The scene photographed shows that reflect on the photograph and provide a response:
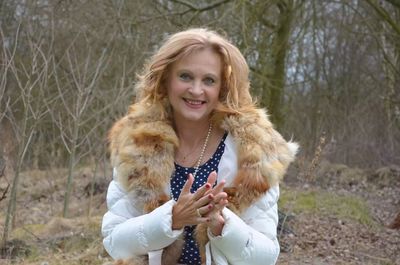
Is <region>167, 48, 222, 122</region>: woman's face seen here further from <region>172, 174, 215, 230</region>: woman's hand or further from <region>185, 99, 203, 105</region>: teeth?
<region>172, 174, 215, 230</region>: woman's hand

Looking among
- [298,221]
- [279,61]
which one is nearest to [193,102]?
[298,221]

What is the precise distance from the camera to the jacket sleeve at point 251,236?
7.94 ft

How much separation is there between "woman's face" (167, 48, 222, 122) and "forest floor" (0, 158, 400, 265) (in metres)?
2.20

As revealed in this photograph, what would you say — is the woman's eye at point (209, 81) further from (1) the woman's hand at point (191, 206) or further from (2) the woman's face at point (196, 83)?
(1) the woman's hand at point (191, 206)

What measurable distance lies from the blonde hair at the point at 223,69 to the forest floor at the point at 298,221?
2126mm

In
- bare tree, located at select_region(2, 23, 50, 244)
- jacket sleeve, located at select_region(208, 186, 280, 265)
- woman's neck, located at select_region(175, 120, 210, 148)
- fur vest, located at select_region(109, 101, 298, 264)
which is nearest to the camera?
jacket sleeve, located at select_region(208, 186, 280, 265)

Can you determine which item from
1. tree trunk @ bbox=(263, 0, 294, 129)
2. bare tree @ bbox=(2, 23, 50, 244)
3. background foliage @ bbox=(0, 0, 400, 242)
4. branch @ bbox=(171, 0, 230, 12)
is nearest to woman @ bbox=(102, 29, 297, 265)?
bare tree @ bbox=(2, 23, 50, 244)

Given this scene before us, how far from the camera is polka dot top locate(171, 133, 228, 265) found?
2623 millimetres

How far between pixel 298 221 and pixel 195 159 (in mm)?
4815

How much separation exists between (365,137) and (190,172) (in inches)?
461

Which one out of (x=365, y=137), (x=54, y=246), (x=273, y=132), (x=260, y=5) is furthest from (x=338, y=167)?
(x=273, y=132)

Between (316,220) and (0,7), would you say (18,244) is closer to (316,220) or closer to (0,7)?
(316,220)

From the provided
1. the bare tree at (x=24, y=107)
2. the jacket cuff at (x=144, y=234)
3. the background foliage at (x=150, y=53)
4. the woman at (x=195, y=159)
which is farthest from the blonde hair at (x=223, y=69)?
the background foliage at (x=150, y=53)

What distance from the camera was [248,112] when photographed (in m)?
2.69
